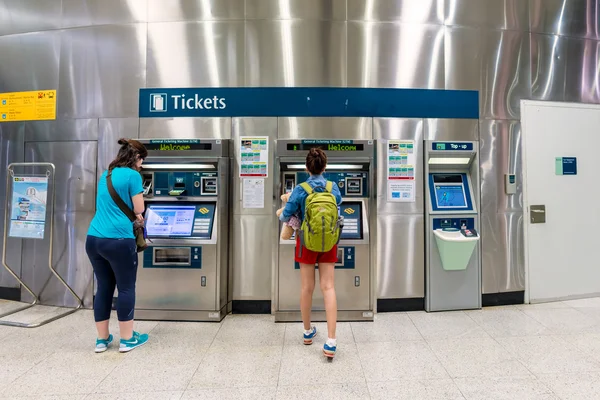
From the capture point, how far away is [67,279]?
369 centimetres

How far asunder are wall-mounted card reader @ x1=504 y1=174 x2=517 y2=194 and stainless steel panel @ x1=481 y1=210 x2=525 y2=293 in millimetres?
262

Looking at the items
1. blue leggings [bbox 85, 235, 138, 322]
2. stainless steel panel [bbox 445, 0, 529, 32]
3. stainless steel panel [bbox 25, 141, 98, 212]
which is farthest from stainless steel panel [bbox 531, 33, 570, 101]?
stainless steel panel [bbox 25, 141, 98, 212]

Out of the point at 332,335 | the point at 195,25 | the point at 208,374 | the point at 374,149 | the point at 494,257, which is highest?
the point at 195,25

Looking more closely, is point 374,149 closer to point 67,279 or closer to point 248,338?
point 248,338

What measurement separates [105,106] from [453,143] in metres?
3.85

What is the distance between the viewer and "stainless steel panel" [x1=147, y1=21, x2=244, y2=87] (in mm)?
3564

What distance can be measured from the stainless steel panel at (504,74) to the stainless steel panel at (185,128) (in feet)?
9.54

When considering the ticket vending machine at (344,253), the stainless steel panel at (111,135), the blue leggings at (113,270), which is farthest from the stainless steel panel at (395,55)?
the blue leggings at (113,270)

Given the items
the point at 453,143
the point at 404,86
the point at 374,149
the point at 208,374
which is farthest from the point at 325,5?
the point at 208,374

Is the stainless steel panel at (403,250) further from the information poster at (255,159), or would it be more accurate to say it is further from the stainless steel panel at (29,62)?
the stainless steel panel at (29,62)

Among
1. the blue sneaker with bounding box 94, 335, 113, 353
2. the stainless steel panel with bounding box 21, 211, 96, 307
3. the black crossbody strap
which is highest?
the black crossbody strap

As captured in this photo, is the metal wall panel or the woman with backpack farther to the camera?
the metal wall panel

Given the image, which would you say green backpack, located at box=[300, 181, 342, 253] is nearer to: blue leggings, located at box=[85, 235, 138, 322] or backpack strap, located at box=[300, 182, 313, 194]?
backpack strap, located at box=[300, 182, 313, 194]

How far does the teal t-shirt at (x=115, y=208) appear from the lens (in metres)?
2.41
